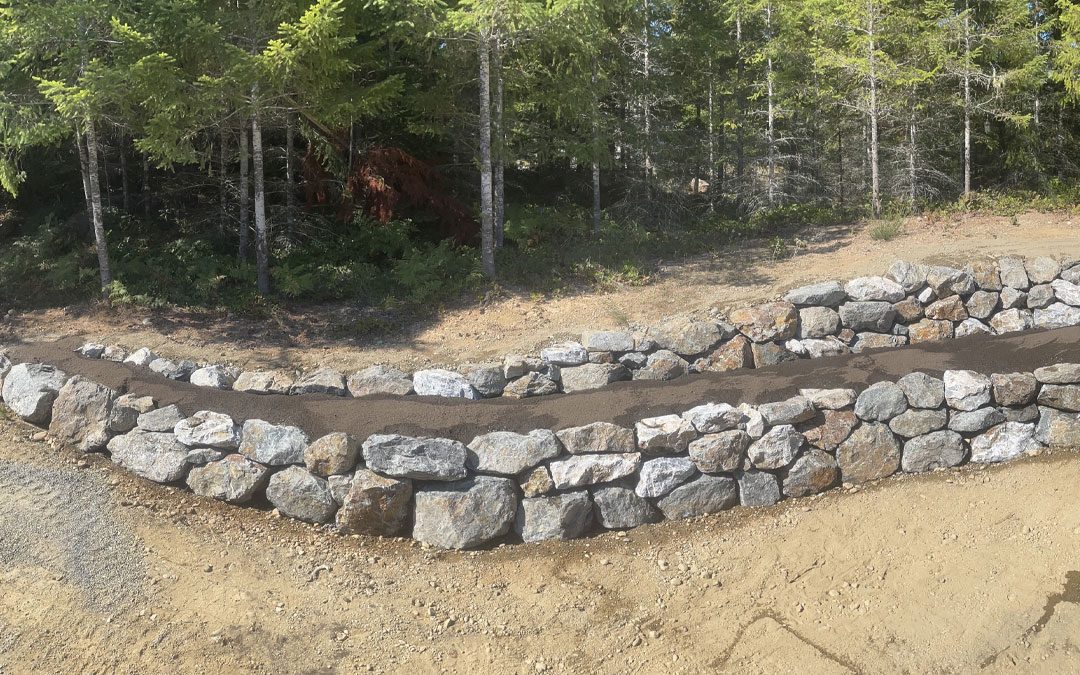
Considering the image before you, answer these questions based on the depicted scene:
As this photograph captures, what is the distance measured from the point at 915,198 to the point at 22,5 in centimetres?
1689

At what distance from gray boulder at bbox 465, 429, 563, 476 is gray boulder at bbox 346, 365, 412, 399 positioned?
154 centimetres

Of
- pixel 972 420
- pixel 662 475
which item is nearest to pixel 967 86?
pixel 972 420

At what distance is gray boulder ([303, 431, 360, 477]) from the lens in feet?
23.0

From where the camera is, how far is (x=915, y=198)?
1722 cm

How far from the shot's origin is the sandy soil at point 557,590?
5609mm

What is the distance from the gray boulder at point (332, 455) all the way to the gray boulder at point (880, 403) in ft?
17.0

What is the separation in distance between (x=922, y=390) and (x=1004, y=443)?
109 centimetres

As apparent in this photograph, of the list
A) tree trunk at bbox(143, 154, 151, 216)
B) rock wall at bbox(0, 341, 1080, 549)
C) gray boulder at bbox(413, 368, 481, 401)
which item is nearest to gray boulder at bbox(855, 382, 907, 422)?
rock wall at bbox(0, 341, 1080, 549)

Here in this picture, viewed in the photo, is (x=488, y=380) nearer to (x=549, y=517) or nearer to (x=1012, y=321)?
(x=549, y=517)

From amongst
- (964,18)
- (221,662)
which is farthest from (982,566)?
(964,18)

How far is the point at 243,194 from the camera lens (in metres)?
12.5

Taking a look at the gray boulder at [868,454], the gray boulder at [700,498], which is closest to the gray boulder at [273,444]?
the gray boulder at [700,498]

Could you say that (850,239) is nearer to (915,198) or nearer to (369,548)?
(915,198)

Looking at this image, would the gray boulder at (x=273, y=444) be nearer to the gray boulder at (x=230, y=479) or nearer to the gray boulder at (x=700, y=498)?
the gray boulder at (x=230, y=479)
